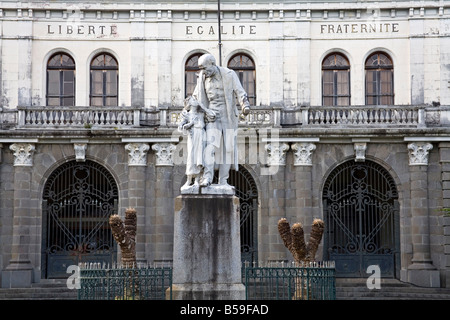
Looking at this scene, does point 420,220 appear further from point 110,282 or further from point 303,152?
point 110,282

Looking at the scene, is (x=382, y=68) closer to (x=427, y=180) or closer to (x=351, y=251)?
(x=427, y=180)

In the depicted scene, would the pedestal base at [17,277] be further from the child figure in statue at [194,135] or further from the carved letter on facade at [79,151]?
the child figure in statue at [194,135]

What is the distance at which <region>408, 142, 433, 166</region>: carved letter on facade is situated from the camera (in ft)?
104

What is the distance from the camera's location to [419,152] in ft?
104

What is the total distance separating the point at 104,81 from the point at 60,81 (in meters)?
1.63

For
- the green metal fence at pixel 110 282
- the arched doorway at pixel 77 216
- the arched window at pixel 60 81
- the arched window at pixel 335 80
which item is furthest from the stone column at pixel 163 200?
the green metal fence at pixel 110 282

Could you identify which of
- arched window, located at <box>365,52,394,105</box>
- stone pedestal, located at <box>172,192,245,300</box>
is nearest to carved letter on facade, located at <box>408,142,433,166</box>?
arched window, located at <box>365,52,394,105</box>

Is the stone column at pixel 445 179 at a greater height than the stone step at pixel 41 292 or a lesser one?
greater

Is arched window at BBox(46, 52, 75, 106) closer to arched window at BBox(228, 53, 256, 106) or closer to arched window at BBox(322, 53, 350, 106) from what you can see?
arched window at BBox(228, 53, 256, 106)

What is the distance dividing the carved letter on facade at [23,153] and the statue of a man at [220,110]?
54.7 ft

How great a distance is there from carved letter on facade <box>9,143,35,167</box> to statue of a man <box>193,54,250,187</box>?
54.7 ft

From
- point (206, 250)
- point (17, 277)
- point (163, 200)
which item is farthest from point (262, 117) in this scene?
point (206, 250)

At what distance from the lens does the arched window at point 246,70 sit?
33219mm

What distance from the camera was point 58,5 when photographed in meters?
32.8
